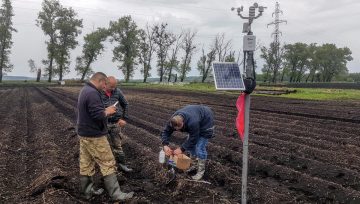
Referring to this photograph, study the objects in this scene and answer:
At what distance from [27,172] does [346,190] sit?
665cm

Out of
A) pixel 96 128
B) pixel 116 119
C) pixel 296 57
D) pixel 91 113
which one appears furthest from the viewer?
pixel 296 57

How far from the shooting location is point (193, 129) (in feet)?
24.8

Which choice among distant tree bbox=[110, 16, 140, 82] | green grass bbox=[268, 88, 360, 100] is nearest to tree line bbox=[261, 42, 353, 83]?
distant tree bbox=[110, 16, 140, 82]

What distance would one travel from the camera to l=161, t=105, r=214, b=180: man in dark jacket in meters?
7.41

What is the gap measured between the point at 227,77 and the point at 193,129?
1904mm

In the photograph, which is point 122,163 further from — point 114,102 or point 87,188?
point 87,188

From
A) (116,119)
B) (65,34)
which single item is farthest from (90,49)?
(116,119)

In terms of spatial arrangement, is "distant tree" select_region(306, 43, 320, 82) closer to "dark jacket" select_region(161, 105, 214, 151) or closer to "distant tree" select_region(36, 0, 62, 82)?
"distant tree" select_region(36, 0, 62, 82)

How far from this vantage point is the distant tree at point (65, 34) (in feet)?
239

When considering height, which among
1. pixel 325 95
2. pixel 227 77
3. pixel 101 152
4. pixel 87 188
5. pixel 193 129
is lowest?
pixel 87 188

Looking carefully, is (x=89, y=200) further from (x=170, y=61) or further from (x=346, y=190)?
(x=170, y=61)

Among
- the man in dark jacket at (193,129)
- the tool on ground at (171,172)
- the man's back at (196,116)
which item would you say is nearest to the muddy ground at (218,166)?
the tool on ground at (171,172)

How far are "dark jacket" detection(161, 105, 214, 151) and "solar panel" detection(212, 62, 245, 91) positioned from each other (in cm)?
169

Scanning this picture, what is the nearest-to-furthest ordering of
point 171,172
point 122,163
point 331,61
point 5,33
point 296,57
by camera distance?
point 171,172
point 122,163
point 5,33
point 296,57
point 331,61
